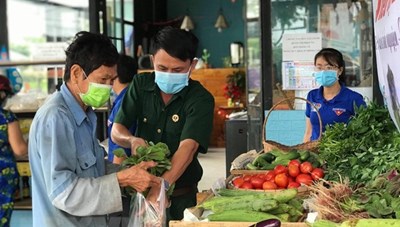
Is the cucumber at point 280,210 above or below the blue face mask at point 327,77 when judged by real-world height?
below

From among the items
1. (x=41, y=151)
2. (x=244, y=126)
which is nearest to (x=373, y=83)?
(x=244, y=126)

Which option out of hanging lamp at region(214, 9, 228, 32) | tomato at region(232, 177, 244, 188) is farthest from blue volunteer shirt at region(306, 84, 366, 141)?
hanging lamp at region(214, 9, 228, 32)

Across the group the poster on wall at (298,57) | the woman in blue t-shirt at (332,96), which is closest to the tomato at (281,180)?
the woman in blue t-shirt at (332,96)

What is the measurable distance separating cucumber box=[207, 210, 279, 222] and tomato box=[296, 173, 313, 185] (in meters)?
0.62

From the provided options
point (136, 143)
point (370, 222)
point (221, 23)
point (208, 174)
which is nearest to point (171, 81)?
point (136, 143)

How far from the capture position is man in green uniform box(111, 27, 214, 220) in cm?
283

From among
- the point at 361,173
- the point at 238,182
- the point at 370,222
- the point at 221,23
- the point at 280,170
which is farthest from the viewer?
the point at 221,23

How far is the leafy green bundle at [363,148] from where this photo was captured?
275 centimetres

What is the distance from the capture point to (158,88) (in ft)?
10.2

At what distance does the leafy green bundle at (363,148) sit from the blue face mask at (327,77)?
80cm

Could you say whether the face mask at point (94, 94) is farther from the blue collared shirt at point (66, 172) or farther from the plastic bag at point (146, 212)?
the plastic bag at point (146, 212)

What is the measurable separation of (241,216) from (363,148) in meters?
1.00

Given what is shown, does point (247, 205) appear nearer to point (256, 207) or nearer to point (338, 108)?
point (256, 207)

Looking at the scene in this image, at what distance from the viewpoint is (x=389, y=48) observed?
8.64 feet
